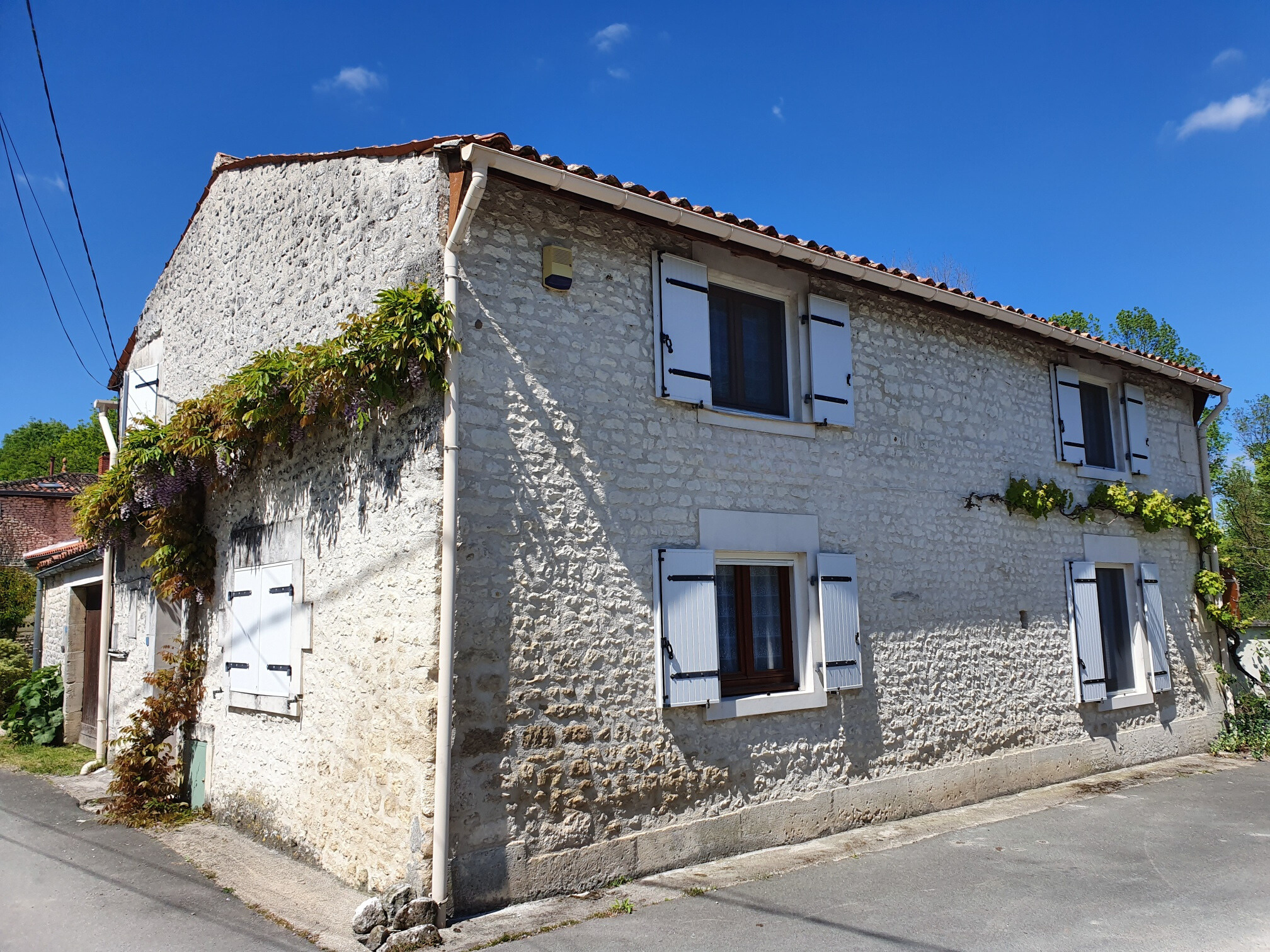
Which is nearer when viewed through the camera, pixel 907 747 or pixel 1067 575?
pixel 907 747

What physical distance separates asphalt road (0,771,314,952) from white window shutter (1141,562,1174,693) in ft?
29.6

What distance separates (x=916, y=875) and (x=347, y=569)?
14.0 ft

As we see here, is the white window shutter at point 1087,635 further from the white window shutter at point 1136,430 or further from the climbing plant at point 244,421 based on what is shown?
the climbing plant at point 244,421

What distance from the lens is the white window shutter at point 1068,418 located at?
9570mm

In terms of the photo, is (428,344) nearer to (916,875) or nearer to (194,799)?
(916,875)

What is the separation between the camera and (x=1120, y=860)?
6.24 m

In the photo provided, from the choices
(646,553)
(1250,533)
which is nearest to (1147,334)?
(1250,533)

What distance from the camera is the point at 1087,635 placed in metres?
9.25

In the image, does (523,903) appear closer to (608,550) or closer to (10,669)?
(608,550)

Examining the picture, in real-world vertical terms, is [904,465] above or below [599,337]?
below

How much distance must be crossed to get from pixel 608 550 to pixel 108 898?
3780 mm

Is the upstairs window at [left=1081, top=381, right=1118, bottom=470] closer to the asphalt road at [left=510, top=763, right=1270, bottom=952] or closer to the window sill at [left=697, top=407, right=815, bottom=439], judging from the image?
the asphalt road at [left=510, top=763, right=1270, bottom=952]

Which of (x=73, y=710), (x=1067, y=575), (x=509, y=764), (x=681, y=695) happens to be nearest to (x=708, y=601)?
(x=681, y=695)

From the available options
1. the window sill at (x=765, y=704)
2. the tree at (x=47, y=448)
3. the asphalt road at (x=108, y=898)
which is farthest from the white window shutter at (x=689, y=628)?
the tree at (x=47, y=448)
